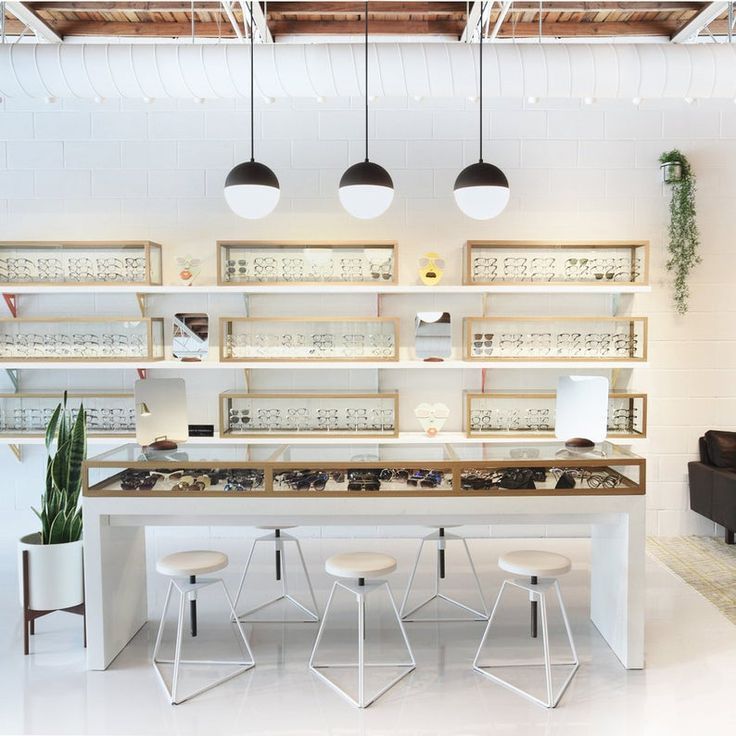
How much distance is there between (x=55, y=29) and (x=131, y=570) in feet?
12.6

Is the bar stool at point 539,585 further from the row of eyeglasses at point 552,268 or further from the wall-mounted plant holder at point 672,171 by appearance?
the wall-mounted plant holder at point 672,171

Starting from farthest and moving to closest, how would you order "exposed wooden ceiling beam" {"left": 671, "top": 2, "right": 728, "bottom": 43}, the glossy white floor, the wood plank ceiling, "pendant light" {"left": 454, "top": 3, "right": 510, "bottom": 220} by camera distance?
the wood plank ceiling, "exposed wooden ceiling beam" {"left": 671, "top": 2, "right": 728, "bottom": 43}, "pendant light" {"left": 454, "top": 3, "right": 510, "bottom": 220}, the glossy white floor

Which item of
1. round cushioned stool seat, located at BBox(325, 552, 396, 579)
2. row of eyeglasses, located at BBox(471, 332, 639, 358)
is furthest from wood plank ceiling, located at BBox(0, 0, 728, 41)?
round cushioned stool seat, located at BBox(325, 552, 396, 579)

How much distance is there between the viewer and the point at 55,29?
5281mm

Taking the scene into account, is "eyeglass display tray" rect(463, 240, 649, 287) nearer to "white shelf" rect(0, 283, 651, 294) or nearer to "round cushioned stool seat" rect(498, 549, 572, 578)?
"white shelf" rect(0, 283, 651, 294)

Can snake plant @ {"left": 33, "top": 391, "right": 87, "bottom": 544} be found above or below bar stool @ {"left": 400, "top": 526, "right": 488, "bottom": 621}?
above

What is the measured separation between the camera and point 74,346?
5594 millimetres

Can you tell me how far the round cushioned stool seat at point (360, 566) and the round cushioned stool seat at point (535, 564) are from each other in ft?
1.69

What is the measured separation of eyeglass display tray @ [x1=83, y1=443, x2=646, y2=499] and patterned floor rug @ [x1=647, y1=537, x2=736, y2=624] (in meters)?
1.36

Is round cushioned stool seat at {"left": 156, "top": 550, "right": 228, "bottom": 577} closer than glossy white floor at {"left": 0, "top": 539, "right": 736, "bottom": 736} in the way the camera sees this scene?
No

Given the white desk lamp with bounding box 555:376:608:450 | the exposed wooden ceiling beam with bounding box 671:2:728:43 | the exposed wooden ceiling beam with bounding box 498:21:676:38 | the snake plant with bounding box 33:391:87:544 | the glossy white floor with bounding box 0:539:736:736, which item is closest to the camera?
the glossy white floor with bounding box 0:539:736:736

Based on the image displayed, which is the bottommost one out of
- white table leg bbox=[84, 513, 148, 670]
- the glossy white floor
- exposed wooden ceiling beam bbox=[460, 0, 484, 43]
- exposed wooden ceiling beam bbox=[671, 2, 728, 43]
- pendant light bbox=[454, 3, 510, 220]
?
the glossy white floor

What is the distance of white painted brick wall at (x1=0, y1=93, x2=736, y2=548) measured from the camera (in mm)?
5746

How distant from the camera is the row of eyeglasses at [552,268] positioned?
18.4 feet
